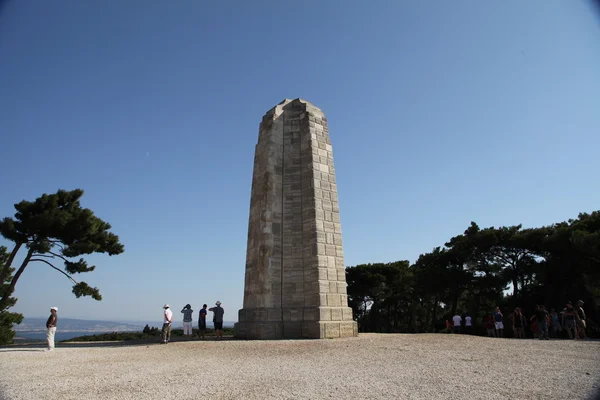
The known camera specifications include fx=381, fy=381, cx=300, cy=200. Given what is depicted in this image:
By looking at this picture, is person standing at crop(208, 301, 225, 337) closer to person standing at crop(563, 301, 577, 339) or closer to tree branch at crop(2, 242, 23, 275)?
tree branch at crop(2, 242, 23, 275)

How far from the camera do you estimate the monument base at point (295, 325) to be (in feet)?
39.7

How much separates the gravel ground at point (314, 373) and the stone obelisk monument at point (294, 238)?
2.85m

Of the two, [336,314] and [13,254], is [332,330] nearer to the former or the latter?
[336,314]

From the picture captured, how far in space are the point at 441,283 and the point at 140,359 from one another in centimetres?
2703

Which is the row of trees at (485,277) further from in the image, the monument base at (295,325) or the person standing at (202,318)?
the person standing at (202,318)

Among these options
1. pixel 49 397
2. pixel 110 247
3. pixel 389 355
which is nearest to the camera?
pixel 49 397

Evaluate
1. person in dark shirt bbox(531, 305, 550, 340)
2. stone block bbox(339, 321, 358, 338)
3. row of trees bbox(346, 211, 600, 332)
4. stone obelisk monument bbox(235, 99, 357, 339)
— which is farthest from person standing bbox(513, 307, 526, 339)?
stone obelisk monument bbox(235, 99, 357, 339)

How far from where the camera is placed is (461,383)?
5.63m

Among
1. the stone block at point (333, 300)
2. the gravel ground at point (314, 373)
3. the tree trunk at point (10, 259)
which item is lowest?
the gravel ground at point (314, 373)

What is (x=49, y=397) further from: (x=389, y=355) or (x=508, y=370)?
(x=508, y=370)

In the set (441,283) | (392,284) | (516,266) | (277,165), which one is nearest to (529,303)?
(516,266)

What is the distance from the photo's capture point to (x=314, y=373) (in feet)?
21.2

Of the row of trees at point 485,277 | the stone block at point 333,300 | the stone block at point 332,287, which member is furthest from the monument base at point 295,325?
the row of trees at point 485,277

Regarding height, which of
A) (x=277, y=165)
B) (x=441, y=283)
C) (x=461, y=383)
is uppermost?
(x=277, y=165)
